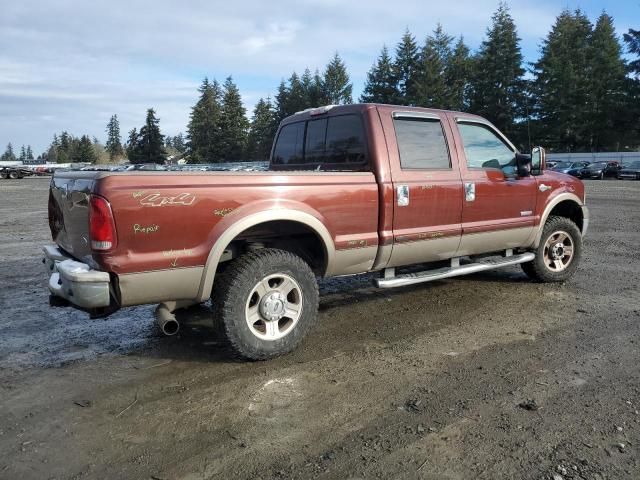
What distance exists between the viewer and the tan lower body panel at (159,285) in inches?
142

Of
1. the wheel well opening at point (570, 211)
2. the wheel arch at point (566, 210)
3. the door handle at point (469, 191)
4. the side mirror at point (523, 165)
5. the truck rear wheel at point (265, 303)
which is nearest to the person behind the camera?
the truck rear wheel at point (265, 303)

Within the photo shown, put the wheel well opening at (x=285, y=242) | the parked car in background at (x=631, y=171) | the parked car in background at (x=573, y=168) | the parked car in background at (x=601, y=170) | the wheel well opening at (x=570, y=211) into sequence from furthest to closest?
the parked car in background at (x=573, y=168) → the parked car in background at (x=601, y=170) → the parked car in background at (x=631, y=171) → the wheel well opening at (x=570, y=211) → the wheel well opening at (x=285, y=242)

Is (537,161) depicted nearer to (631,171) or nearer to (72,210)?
(72,210)

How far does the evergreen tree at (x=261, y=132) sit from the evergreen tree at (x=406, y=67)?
67.2 ft

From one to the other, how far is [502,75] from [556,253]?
6015cm

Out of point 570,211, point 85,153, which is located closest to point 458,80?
point 570,211

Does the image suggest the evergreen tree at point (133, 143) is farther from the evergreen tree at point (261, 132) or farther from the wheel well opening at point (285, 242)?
the wheel well opening at point (285, 242)

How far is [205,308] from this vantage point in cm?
577

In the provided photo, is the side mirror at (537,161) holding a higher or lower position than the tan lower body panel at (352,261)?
higher

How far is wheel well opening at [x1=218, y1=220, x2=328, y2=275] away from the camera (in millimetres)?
4320

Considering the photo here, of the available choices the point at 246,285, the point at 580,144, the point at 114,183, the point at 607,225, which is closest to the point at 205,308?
the point at 246,285

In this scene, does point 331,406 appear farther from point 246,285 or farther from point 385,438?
point 246,285

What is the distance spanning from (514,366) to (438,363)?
1.86ft

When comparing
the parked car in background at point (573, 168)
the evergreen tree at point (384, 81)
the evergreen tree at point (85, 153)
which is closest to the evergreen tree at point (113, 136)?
the evergreen tree at point (85, 153)
